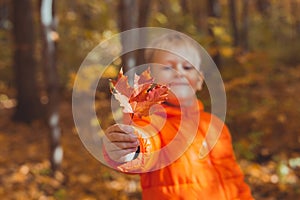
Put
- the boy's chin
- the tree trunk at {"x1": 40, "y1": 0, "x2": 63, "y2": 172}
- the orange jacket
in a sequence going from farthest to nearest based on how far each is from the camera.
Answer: the tree trunk at {"x1": 40, "y1": 0, "x2": 63, "y2": 172}, the boy's chin, the orange jacket

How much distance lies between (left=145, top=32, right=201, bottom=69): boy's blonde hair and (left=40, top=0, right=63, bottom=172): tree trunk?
3.32m

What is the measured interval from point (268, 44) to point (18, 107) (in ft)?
37.2

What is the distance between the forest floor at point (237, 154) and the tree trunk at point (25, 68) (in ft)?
0.98

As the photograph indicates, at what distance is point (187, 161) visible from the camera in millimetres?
1717

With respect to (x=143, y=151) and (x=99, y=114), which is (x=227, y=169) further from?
(x=99, y=114)

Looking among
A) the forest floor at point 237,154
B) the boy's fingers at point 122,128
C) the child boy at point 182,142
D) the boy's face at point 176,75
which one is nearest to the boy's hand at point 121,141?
the boy's fingers at point 122,128

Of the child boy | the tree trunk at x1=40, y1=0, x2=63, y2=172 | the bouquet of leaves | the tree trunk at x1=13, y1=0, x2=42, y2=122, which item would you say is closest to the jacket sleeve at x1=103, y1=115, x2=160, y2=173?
the child boy

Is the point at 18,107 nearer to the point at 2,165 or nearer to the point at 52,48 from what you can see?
the point at 2,165

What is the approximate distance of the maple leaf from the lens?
4.04 feet

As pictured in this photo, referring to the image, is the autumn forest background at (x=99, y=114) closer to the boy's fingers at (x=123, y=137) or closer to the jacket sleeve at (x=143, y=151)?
the jacket sleeve at (x=143, y=151)

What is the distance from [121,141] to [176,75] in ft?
1.70

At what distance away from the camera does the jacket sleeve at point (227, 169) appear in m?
1.83

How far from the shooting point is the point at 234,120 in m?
7.05

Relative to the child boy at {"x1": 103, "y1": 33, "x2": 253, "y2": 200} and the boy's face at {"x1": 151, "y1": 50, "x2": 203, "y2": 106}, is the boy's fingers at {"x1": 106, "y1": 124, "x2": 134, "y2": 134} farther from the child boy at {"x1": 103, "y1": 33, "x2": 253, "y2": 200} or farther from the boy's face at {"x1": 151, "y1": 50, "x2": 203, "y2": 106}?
the boy's face at {"x1": 151, "y1": 50, "x2": 203, "y2": 106}
